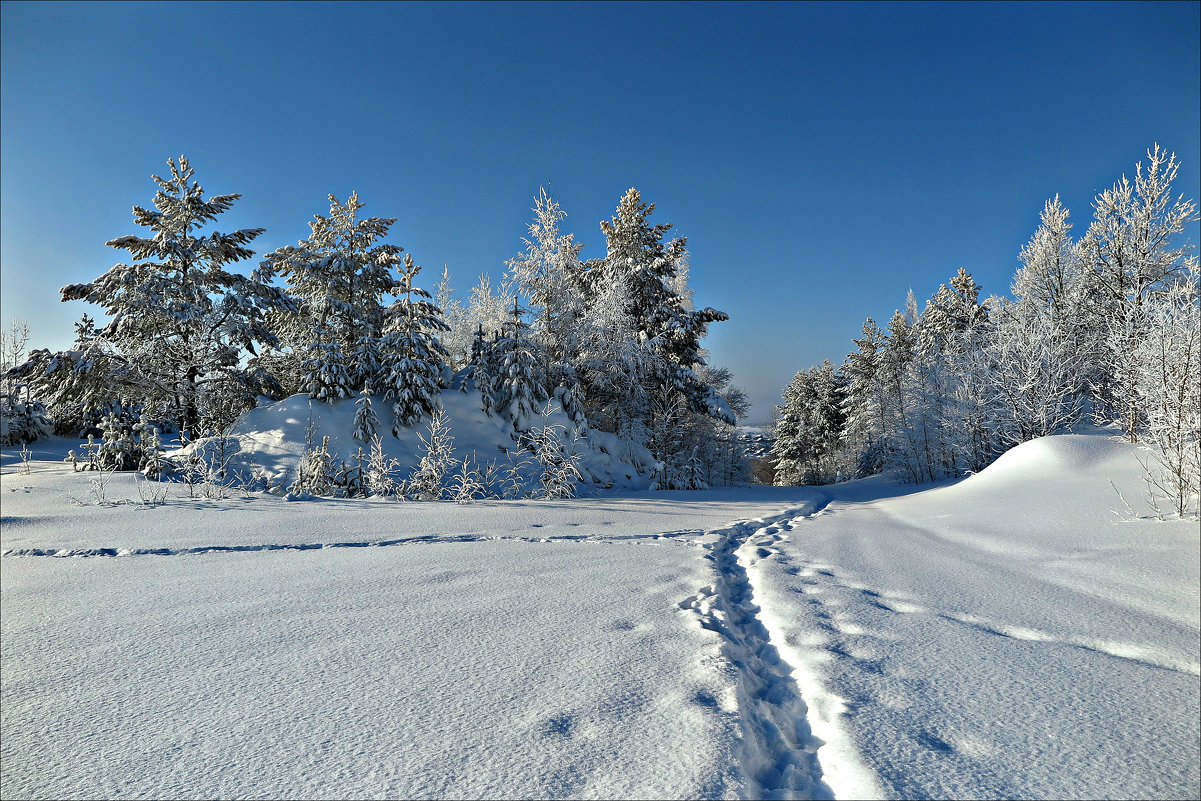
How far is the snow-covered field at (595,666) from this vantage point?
138 cm

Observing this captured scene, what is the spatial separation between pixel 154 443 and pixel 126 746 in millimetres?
7357

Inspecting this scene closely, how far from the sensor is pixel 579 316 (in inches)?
623

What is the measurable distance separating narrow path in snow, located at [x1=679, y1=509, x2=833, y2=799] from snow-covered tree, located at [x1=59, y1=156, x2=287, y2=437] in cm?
1073

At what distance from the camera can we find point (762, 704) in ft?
6.09

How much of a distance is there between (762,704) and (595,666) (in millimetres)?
622

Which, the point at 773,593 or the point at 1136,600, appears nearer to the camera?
the point at 1136,600

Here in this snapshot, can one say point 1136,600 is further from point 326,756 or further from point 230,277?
point 230,277

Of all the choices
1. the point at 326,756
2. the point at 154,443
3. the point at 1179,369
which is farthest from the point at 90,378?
the point at 1179,369

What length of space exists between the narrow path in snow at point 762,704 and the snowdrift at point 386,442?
23.1 ft

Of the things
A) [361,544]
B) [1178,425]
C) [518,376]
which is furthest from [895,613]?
[518,376]

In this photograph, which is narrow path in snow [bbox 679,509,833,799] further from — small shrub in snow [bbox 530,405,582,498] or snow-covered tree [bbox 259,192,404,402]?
snow-covered tree [bbox 259,192,404,402]

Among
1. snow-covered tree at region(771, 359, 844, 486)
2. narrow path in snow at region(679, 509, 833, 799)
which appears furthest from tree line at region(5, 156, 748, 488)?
snow-covered tree at region(771, 359, 844, 486)

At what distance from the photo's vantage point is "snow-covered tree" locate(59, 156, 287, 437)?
9602mm

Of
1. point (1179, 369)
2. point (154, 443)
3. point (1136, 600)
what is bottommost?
point (1136, 600)
